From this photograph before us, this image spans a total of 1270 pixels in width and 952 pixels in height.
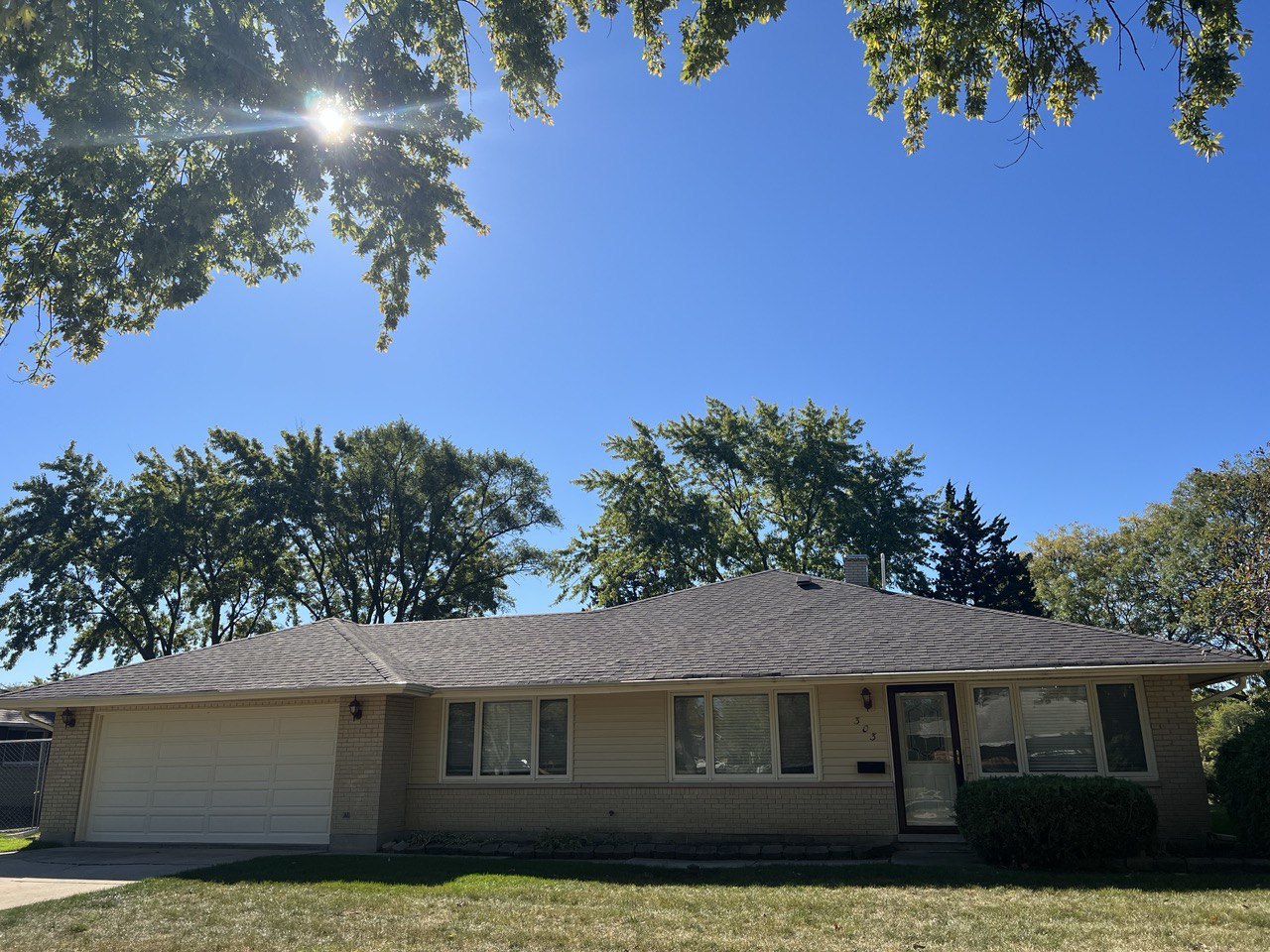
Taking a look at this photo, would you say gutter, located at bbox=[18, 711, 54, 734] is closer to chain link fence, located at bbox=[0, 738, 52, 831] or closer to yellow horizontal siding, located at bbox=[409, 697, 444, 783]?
chain link fence, located at bbox=[0, 738, 52, 831]

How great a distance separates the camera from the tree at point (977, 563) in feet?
117

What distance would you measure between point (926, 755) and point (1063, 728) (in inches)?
78.2

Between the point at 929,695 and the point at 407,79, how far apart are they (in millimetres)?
11154

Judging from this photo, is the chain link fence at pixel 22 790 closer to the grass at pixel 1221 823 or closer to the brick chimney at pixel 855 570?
the brick chimney at pixel 855 570

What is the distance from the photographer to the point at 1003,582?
36.1 metres

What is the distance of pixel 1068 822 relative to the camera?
10.4 metres

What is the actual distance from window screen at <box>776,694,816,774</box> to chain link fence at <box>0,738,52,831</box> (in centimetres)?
1740

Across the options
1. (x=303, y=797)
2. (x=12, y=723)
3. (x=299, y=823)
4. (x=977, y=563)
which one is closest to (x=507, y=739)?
(x=303, y=797)

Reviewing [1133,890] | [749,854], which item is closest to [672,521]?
[749,854]

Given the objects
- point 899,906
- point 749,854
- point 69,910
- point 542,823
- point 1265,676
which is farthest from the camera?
point 1265,676

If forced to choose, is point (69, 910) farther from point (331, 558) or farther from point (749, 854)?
point (331, 558)

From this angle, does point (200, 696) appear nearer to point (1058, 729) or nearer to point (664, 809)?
point (664, 809)

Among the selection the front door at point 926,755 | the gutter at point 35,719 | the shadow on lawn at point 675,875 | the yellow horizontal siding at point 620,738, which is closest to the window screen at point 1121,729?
the front door at point 926,755

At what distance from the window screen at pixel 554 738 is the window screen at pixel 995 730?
653 centimetres
